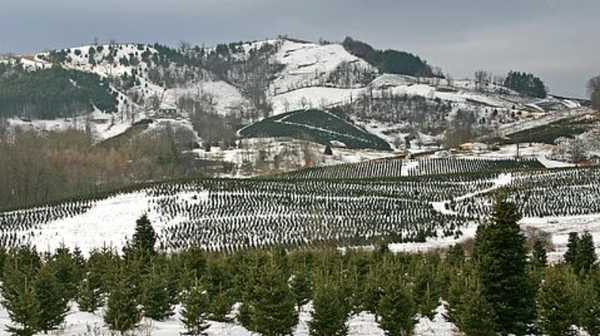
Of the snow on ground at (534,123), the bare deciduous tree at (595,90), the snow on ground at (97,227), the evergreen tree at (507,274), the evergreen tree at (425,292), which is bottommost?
the snow on ground at (97,227)

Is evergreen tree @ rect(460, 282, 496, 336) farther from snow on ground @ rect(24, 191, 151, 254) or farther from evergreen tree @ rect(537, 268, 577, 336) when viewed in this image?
snow on ground @ rect(24, 191, 151, 254)

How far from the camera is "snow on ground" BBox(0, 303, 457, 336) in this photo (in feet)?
45.8

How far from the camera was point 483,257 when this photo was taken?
14.6m

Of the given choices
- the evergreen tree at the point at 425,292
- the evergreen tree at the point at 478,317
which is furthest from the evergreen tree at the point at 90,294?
the evergreen tree at the point at 478,317

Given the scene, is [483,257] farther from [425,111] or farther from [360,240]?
[425,111]

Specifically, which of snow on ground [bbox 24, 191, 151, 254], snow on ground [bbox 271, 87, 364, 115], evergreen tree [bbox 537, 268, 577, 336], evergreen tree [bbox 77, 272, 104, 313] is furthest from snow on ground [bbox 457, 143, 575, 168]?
snow on ground [bbox 271, 87, 364, 115]

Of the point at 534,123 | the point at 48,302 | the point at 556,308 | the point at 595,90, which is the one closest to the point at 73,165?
Result: the point at 48,302

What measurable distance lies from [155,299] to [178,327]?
1.16 meters

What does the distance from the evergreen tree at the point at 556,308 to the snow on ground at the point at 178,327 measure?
2276 millimetres

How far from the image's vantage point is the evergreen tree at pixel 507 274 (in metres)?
14.3

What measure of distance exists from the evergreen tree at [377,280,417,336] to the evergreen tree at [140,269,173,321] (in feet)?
16.9

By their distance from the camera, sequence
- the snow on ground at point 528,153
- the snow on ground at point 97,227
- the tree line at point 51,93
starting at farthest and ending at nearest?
the tree line at point 51,93
the snow on ground at point 528,153
the snow on ground at point 97,227

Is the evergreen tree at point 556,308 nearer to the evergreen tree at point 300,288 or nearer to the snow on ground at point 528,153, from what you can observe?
the evergreen tree at point 300,288

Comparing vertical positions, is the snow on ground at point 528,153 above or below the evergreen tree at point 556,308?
above
